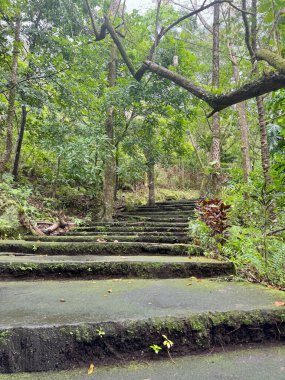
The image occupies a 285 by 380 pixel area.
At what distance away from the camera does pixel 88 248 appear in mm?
2939

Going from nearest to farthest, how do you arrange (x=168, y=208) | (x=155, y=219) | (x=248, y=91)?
(x=248, y=91)
(x=155, y=219)
(x=168, y=208)

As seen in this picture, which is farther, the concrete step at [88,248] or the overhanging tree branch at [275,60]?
the concrete step at [88,248]

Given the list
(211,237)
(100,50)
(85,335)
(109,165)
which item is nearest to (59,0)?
(100,50)

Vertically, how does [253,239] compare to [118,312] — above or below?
above

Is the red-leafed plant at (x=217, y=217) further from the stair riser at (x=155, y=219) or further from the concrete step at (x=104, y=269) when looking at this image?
the stair riser at (x=155, y=219)

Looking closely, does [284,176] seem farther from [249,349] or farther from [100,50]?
[100,50]

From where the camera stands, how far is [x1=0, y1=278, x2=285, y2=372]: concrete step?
3.58ft

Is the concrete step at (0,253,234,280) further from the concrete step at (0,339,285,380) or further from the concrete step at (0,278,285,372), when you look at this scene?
the concrete step at (0,339,285,380)

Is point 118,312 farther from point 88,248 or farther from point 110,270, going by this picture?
point 88,248

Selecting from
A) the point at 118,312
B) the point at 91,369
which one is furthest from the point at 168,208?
the point at 91,369

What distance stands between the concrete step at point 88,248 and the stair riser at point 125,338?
5.90ft

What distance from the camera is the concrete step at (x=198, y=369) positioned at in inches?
40.6

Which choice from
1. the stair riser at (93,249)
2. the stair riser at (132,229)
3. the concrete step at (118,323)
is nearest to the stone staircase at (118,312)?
the concrete step at (118,323)

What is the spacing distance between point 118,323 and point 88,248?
5.91 ft
